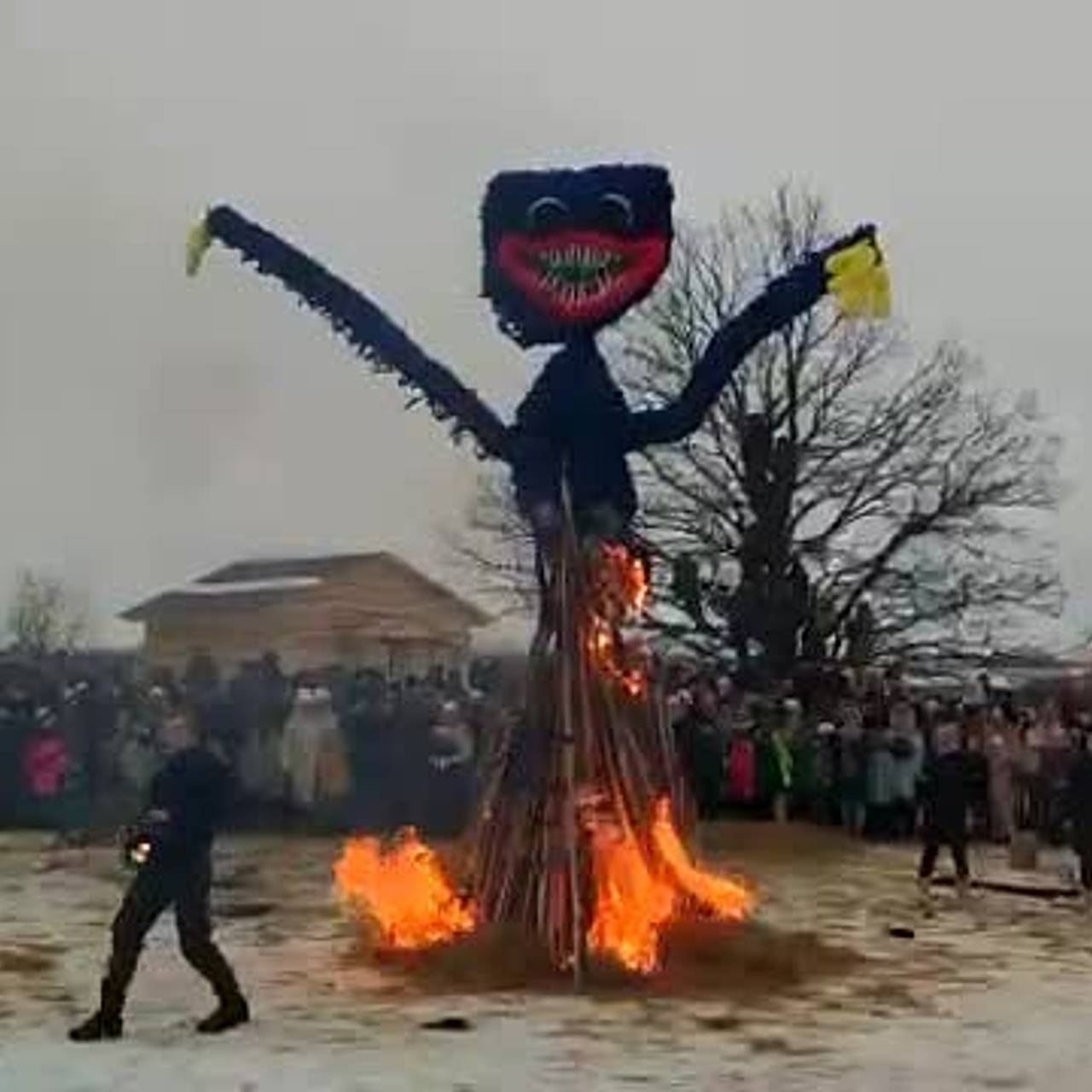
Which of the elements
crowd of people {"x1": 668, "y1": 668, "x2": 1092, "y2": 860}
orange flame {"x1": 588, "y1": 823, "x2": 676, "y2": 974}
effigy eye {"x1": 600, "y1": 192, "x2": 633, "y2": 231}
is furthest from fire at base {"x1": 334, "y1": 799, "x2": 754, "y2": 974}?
crowd of people {"x1": 668, "y1": 668, "x2": 1092, "y2": 860}

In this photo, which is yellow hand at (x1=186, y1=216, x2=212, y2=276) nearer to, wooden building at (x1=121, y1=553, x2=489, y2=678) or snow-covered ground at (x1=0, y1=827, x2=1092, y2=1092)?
snow-covered ground at (x1=0, y1=827, x2=1092, y2=1092)

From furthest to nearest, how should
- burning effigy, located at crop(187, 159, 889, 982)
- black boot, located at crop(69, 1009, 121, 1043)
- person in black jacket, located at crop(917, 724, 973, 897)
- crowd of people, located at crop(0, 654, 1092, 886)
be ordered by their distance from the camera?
crowd of people, located at crop(0, 654, 1092, 886)
person in black jacket, located at crop(917, 724, 973, 897)
burning effigy, located at crop(187, 159, 889, 982)
black boot, located at crop(69, 1009, 121, 1043)

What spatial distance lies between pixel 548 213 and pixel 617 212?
0.41 m

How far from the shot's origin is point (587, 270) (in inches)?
570

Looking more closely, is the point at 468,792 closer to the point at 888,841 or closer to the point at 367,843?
the point at 888,841

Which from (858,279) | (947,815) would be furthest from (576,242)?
(947,815)

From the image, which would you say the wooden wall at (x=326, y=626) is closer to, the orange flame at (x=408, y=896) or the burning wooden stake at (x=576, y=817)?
the orange flame at (x=408, y=896)

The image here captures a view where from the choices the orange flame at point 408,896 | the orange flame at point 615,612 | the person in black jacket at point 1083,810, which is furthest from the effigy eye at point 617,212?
the person in black jacket at point 1083,810

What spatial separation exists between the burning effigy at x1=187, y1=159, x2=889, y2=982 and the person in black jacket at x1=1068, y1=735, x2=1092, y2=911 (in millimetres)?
4687

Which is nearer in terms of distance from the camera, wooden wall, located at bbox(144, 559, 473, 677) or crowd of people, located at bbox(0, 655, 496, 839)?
crowd of people, located at bbox(0, 655, 496, 839)

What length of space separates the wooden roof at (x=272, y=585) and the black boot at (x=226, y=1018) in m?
33.5

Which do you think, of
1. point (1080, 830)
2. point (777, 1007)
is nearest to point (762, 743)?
point (1080, 830)

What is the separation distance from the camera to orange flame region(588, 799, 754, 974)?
13.4 meters

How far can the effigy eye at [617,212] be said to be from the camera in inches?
567
